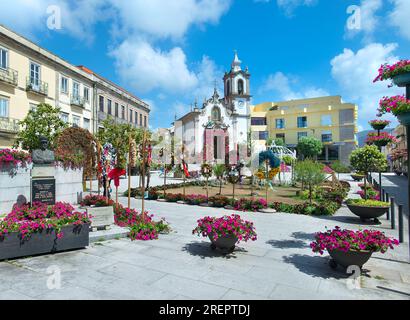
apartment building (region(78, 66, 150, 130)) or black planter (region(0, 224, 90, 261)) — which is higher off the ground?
apartment building (region(78, 66, 150, 130))

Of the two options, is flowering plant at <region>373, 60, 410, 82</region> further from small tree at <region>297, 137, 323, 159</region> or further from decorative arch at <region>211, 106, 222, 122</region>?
small tree at <region>297, 137, 323, 159</region>

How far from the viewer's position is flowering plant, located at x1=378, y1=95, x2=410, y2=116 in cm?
499

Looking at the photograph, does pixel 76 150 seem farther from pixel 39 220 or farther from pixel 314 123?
pixel 314 123

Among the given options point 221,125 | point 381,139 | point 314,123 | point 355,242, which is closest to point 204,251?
point 355,242

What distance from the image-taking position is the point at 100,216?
8336 mm

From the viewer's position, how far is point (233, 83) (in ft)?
175

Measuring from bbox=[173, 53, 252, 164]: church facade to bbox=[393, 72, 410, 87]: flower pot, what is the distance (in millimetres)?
40911

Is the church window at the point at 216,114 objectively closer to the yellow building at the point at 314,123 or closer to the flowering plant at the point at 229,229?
the yellow building at the point at 314,123

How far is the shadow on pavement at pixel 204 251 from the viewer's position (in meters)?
6.43

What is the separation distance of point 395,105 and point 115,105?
37.9m

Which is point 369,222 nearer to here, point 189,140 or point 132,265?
point 132,265

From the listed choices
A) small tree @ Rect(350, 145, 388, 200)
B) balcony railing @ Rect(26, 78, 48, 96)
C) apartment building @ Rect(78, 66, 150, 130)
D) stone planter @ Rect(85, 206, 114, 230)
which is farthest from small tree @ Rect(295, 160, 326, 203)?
apartment building @ Rect(78, 66, 150, 130)

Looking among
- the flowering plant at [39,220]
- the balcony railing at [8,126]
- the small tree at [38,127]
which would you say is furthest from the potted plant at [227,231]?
the balcony railing at [8,126]

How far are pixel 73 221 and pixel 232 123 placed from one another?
47409 mm
